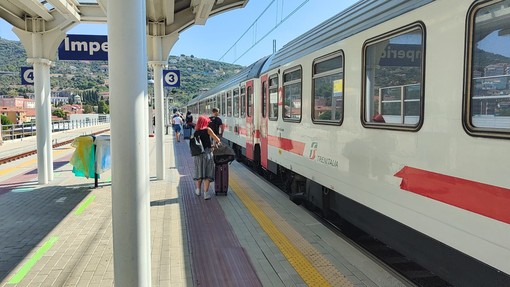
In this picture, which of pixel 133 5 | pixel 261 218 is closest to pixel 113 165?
pixel 133 5

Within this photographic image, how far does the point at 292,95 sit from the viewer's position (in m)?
7.25

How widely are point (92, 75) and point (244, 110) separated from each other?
10802cm

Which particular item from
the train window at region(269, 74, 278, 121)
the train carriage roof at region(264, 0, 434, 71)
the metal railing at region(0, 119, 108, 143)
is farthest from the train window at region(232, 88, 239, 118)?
the metal railing at region(0, 119, 108, 143)

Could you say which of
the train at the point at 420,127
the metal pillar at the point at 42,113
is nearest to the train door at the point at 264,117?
the train at the point at 420,127

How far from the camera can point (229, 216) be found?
6.50m

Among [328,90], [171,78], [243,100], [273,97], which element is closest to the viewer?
[328,90]

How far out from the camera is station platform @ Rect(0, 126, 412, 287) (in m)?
4.15

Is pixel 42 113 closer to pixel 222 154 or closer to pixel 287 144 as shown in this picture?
pixel 222 154

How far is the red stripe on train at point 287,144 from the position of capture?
675cm

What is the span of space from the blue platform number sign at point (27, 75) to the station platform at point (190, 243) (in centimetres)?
262

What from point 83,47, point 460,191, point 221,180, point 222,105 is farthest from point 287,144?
point 222,105

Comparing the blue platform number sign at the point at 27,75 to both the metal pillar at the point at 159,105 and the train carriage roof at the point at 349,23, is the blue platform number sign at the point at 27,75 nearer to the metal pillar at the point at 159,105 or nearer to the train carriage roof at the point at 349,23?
the metal pillar at the point at 159,105

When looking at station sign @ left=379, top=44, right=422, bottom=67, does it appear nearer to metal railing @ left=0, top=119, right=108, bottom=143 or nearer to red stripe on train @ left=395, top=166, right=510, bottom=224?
red stripe on train @ left=395, top=166, right=510, bottom=224

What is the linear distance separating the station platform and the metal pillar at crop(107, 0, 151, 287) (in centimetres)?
126
